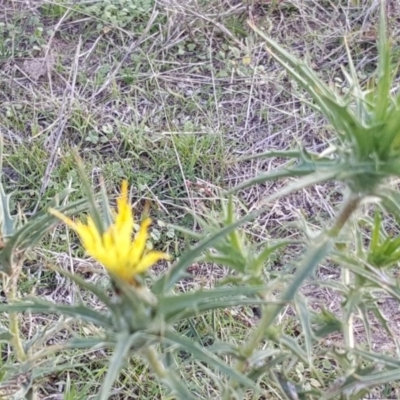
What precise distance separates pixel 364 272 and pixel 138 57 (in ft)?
5.50

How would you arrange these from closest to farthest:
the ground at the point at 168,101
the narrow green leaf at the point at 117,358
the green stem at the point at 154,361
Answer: the narrow green leaf at the point at 117,358 → the green stem at the point at 154,361 → the ground at the point at 168,101

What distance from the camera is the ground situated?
2.05m

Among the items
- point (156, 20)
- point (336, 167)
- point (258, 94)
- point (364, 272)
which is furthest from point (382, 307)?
point (156, 20)

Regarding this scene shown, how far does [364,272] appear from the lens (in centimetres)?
89

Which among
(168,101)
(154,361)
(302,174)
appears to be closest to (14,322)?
(154,361)

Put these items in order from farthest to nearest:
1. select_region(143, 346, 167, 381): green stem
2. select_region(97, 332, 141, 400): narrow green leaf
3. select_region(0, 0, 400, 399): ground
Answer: select_region(0, 0, 400, 399): ground < select_region(143, 346, 167, 381): green stem < select_region(97, 332, 141, 400): narrow green leaf

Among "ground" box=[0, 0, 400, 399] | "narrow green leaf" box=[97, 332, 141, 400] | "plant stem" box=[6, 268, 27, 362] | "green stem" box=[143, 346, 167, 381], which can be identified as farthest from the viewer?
"ground" box=[0, 0, 400, 399]

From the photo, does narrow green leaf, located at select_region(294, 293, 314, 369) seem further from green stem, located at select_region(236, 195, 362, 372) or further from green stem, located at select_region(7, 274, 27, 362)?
green stem, located at select_region(7, 274, 27, 362)

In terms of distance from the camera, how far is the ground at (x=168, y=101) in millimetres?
2049

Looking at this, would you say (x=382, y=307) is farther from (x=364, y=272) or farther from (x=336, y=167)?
(x=336, y=167)

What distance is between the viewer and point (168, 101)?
2.32 m

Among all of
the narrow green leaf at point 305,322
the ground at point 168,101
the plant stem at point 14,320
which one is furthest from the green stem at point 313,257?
the ground at point 168,101

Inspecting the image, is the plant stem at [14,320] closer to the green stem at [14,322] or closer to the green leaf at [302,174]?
the green stem at [14,322]

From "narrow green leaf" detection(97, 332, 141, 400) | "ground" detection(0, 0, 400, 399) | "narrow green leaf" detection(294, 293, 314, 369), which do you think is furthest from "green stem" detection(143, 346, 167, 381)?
"ground" detection(0, 0, 400, 399)
